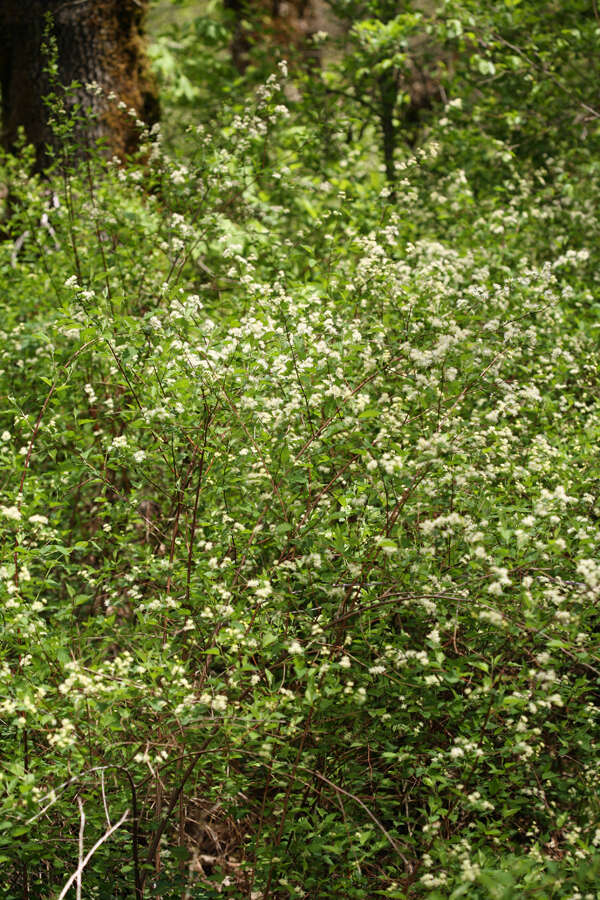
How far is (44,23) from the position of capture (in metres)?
6.30

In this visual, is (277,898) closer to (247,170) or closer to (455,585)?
(455,585)

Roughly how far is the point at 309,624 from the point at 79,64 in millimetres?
5538

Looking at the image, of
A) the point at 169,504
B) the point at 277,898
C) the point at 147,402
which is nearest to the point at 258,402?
the point at 147,402

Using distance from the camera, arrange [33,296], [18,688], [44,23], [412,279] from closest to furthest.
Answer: [18,688] < [412,279] < [33,296] < [44,23]

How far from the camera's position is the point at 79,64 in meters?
6.31

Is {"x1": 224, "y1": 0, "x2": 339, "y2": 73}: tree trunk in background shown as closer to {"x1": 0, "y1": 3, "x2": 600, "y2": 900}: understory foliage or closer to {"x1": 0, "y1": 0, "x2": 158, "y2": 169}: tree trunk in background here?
{"x1": 0, "y1": 0, "x2": 158, "y2": 169}: tree trunk in background

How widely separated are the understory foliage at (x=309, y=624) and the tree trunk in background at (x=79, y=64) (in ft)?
10.1

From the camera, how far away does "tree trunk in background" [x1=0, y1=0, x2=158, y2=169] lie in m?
6.28

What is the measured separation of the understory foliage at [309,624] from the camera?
2.42 meters

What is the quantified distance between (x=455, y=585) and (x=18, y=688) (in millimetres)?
1471

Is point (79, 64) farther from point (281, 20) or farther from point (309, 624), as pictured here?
point (309, 624)

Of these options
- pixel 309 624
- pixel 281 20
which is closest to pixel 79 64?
pixel 281 20

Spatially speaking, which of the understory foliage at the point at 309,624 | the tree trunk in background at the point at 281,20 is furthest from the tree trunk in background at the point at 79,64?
the understory foliage at the point at 309,624

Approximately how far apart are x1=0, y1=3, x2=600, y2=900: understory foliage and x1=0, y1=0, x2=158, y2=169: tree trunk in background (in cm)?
308
